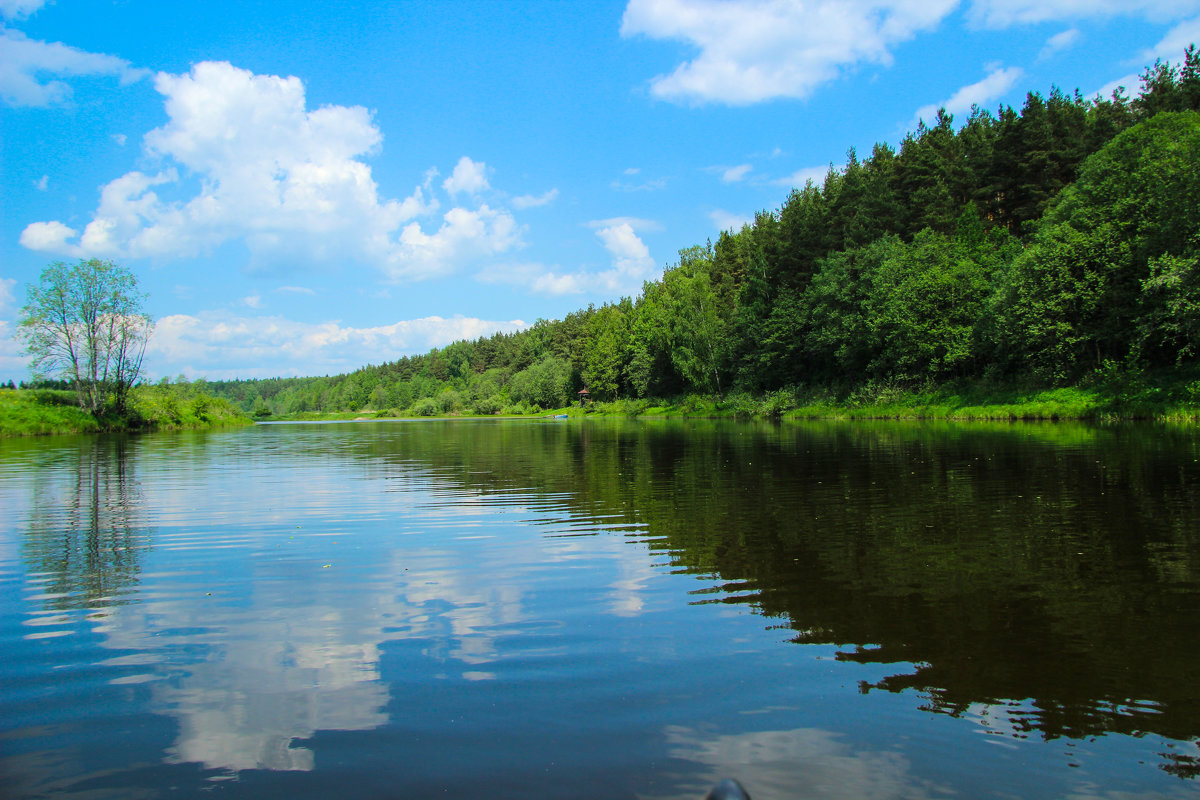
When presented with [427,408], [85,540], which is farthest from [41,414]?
[427,408]

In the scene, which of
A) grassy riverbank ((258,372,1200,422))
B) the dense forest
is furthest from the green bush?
grassy riverbank ((258,372,1200,422))

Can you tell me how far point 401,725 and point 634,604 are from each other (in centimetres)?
352

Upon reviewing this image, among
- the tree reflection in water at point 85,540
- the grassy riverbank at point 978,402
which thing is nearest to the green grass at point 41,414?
the tree reflection in water at point 85,540

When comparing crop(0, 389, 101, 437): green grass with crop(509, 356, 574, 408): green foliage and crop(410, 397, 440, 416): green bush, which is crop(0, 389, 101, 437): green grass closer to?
crop(509, 356, 574, 408): green foliage

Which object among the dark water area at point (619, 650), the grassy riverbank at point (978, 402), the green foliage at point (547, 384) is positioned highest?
the green foliage at point (547, 384)

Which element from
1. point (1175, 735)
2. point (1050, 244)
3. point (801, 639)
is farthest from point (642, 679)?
point (1050, 244)

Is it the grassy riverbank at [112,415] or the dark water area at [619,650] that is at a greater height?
the grassy riverbank at [112,415]

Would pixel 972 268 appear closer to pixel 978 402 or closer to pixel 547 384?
pixel 978 402

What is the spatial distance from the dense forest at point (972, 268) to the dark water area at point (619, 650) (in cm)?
3445

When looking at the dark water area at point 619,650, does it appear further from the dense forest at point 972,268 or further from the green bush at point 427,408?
the green bush at point 427,408

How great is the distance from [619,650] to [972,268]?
2302 inches

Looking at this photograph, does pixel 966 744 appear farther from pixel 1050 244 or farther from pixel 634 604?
pixel 1050 244

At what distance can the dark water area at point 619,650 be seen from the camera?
4289mm

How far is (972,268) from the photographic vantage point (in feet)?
179
